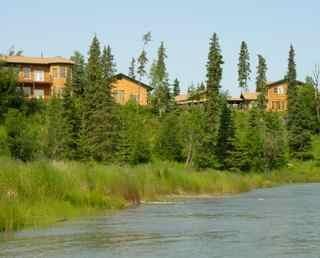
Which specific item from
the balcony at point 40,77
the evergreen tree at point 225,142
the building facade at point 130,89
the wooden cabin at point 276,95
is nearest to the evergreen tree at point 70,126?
the evergreen tree at point 225,142

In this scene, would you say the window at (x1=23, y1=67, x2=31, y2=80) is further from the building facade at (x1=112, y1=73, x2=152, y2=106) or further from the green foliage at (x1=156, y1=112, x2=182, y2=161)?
the green foliage at (x1=156, y1=112, x2=182, y2=161)

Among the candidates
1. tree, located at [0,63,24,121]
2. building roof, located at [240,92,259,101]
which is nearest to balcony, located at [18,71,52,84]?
tree, located at [0,63,24,121]

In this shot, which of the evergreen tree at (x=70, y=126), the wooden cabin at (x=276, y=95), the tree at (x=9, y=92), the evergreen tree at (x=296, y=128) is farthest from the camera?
the wooden cabin at (x=276, y=95)

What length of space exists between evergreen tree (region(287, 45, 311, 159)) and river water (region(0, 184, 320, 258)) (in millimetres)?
67081

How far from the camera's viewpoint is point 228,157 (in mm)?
88875

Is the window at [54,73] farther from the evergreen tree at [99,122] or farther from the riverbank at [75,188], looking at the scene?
the riverbank at [75,188]

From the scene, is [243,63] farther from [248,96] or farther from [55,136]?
[55,136]

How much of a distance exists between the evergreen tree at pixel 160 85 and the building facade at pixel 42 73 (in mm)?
13935

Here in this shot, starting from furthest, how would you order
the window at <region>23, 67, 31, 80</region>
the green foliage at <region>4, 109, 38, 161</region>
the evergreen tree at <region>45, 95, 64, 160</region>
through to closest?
the window at <region>23, 67, 31, 80</region> < the evergreen tree at <region>45, 95, 64, 160</region> < the green foliage at <region>4, 109, 38, 161</region>

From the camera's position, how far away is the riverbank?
26906 mm

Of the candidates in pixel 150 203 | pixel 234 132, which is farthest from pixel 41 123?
pixel 150 203

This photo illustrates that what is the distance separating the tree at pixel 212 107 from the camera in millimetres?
86188

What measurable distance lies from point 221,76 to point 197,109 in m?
12.5

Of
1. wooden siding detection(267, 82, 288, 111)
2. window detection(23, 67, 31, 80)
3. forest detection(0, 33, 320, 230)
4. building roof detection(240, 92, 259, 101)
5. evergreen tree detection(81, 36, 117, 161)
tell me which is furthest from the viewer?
building roof detection(240, 92, 259, 101)
